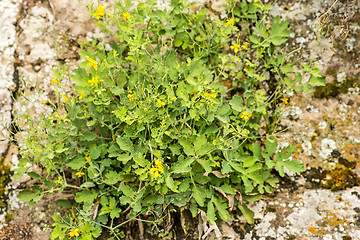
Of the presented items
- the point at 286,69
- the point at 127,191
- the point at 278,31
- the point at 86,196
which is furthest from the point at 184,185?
the point at 278,31

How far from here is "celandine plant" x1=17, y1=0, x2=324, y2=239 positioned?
92.4 inches

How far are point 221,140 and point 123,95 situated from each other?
0.90 meters

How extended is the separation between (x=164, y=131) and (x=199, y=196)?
63 centimetres

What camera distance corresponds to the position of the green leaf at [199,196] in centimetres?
239

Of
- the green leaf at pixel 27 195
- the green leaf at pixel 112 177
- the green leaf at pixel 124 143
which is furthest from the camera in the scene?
the green leaf at pixel 27 195

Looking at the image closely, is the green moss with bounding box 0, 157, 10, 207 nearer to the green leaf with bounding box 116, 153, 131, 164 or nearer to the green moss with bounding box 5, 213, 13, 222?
the green moss with bounding box 5, 213, 13, 222

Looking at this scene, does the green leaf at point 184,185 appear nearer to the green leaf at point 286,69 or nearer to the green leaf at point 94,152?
the green leaf at point 94,152

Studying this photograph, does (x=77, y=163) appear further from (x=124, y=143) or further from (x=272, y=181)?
(x=272, y=181)

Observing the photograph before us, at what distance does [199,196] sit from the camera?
2.42m

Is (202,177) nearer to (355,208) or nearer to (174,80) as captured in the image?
Result: (174,80)

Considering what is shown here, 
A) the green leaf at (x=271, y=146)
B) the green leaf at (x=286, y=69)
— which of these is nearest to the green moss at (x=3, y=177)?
the green leaf at (x=271, y=146)

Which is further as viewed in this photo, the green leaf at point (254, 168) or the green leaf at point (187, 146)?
the green leaf at point (254, 168)

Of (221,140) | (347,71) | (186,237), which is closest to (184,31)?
(221,140)

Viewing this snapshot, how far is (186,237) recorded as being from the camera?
2.72 m
